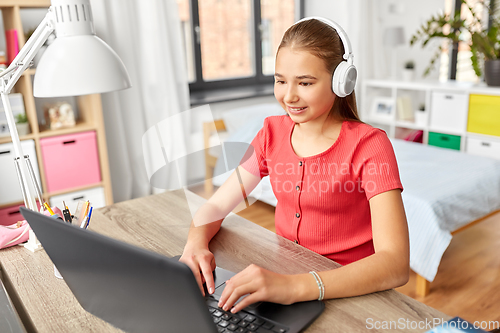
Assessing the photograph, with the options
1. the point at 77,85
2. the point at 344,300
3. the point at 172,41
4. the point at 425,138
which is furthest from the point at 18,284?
the point at 425,138

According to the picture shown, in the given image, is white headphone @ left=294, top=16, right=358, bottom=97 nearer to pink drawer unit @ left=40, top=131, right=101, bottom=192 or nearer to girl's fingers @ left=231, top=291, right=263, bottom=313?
girl's fingers @ left=231, top=291, right=263, bottom=313

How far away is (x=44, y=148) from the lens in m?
2.51

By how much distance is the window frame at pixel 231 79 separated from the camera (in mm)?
3717

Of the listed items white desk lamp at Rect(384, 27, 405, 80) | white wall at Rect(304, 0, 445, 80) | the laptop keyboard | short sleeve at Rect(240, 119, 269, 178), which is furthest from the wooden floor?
white wall at Rect(304, 0, 445, 80)

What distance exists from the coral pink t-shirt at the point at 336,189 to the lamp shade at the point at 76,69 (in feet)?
1.54

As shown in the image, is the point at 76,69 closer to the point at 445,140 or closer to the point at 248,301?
the point at 248,301

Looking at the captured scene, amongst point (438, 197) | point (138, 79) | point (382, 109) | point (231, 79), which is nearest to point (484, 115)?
point (382, 109)

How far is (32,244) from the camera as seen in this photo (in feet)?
3.45

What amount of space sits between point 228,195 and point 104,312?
0.49 meters

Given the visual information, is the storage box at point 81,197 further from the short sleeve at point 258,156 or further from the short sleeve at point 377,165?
the short sleeve at point 377,165

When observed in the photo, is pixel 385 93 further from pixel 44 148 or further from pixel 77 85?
pixel 77 85

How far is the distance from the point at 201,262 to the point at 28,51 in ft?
2.02

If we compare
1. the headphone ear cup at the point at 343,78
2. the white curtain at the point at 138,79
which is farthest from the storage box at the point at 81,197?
the headphone ear cup at the point at 343,78

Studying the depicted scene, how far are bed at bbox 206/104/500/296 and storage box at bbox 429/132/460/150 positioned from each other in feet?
3.27
